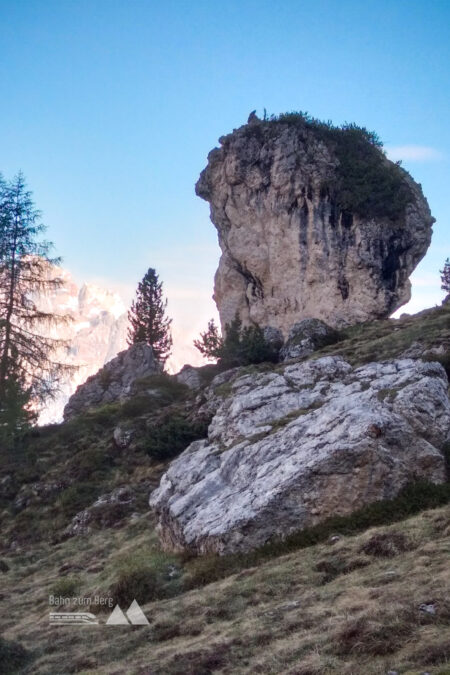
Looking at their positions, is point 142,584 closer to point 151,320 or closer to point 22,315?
point 22,315

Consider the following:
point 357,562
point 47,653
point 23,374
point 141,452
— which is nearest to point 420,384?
point 357,562

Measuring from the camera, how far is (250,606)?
11023 millimetres

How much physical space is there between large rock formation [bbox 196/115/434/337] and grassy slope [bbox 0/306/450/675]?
118 feet

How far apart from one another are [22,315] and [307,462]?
15.5 metres

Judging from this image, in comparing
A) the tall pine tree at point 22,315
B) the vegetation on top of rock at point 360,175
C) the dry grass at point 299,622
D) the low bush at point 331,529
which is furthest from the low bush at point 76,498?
the vegetation on top of rock at point 360,175

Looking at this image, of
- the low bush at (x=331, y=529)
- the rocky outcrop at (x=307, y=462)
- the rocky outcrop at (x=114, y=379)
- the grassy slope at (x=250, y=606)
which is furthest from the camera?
the rocky outcrop at (x=114, y=379)

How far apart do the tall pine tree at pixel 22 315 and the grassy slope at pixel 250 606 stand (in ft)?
23.7

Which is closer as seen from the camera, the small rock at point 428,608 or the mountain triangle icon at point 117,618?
the small rock at point 428,608

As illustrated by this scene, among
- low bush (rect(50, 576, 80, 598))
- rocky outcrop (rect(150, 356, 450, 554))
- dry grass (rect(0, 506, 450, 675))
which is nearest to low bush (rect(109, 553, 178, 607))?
dry grass (rect(0, 506, 450, 675))

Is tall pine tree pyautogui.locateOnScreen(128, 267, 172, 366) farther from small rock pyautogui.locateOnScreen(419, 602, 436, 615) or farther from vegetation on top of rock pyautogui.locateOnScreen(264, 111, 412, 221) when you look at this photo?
small rock pyautogui.locateOnScreen(419, 602, 436, 615)

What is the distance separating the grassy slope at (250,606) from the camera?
26.5 ft

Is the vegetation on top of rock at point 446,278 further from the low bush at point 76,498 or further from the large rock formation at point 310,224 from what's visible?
the low bush at point 76,498

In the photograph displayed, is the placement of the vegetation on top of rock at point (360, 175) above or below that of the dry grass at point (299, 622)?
above

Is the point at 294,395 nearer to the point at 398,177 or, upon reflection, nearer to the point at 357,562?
the point at 357,562
